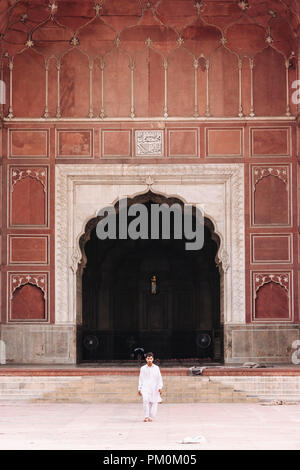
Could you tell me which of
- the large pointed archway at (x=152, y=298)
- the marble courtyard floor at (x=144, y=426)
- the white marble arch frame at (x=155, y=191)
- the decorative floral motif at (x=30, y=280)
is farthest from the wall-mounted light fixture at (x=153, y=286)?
the marble courtyard floor at (x=144, y=426)

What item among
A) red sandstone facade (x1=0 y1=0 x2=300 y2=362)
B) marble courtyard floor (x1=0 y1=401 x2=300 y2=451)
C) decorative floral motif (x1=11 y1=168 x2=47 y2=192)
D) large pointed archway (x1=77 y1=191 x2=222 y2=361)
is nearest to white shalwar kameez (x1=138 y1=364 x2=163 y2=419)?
marble courtyard floor (x1=0 y1=401 x2=300 y2=451)

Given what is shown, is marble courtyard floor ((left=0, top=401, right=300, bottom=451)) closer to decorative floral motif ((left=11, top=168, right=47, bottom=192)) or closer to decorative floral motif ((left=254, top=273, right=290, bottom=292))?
decorative floral motif ((left=254, top=273, right=290, bottom=292))

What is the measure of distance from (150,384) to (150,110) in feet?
22.0

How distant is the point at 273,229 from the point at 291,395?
146 inches

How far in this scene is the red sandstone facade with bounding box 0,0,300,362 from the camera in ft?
51.5

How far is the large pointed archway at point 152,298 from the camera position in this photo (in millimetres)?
20078

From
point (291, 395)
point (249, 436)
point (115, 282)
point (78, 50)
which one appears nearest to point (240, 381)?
point (291, 395)

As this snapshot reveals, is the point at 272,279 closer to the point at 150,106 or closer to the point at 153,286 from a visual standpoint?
the point at 150,106

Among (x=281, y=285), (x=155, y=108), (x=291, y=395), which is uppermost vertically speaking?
(x=155, y=108)

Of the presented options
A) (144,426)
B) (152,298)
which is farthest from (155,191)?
(144,426)

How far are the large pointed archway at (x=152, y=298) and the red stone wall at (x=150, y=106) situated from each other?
4.18 meters

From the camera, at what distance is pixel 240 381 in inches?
511

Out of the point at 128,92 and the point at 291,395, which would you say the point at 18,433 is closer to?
the point at 291,395

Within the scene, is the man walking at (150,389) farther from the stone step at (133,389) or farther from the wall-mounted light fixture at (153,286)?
the wall-mounted light fixture at (153,286)
